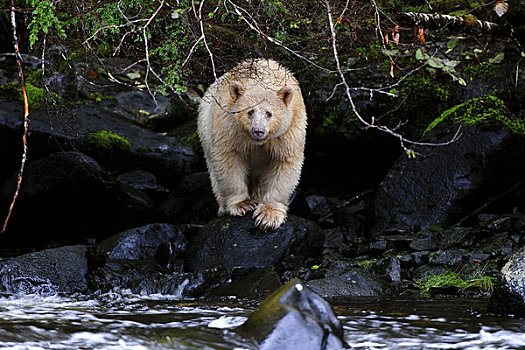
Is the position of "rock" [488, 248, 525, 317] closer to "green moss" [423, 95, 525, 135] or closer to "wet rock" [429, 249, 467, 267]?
"wet rock" [429, 249, 467, 267]

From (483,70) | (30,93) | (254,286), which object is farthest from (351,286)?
(30,93)

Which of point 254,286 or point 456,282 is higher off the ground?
point 254,286

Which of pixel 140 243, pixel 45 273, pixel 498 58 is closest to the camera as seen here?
pixel 45 273

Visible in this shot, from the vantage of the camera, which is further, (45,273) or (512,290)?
(45,273)

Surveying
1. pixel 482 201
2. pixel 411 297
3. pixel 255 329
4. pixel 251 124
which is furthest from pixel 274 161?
pixel 255 329

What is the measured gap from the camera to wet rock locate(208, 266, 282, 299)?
564 centimetres

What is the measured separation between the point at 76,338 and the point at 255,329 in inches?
47.0

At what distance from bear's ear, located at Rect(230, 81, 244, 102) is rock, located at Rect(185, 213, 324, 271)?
152 centimetres

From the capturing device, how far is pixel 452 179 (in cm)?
786

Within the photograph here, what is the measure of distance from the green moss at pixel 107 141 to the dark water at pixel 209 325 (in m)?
4.82

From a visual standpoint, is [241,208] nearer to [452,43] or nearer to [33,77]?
[452,43]

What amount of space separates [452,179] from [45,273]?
17.6 ft

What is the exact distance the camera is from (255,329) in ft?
11.9

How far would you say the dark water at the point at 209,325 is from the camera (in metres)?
3.67
